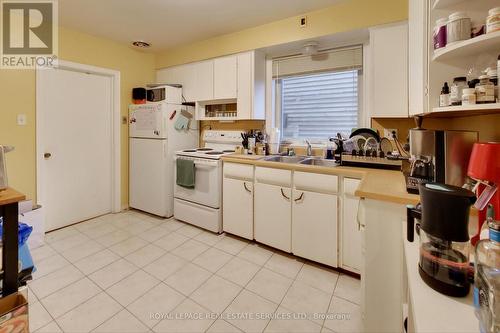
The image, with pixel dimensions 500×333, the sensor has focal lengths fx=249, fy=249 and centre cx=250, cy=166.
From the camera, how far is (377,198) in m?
1.33

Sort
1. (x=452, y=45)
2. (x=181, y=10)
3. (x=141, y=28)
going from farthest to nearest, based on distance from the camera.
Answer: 1. (x=141, y=28)
2. (x=181, y=10)
3. (x=452, y=45)

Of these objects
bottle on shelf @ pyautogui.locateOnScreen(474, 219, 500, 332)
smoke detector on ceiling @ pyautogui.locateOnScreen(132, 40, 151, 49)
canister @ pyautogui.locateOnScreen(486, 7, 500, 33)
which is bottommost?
bottle on shelf @ pyautogui.locateOnScreen(474, 219, 500, 332)

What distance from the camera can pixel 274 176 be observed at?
2381 millimetres

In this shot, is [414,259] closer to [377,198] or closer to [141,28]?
[377,198]

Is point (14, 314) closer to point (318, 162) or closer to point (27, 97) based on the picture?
point (318, 162)

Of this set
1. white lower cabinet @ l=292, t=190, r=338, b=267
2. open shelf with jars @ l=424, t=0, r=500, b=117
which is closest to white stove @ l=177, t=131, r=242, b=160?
white lower cabinet @ l=292, t=190, r=338, b=267

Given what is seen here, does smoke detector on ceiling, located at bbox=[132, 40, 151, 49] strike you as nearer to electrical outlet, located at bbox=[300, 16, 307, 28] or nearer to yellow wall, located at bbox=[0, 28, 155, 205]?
yellow wall, located at bbox=[0, 28, 155, 205]

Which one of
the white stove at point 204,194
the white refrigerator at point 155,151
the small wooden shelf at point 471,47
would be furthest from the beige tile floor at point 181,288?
the small wooden shelf at point 471,47

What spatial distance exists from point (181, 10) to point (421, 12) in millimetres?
2093

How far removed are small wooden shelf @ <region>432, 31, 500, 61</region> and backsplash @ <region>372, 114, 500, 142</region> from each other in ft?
1.15

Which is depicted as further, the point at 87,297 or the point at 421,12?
the point at 87,297

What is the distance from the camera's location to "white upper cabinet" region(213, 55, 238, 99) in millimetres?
2957

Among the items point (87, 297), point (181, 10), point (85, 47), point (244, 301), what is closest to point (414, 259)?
point (244, 301)

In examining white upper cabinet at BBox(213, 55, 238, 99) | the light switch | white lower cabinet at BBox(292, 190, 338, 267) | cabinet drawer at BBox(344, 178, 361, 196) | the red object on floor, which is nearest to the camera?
the red object on floor
